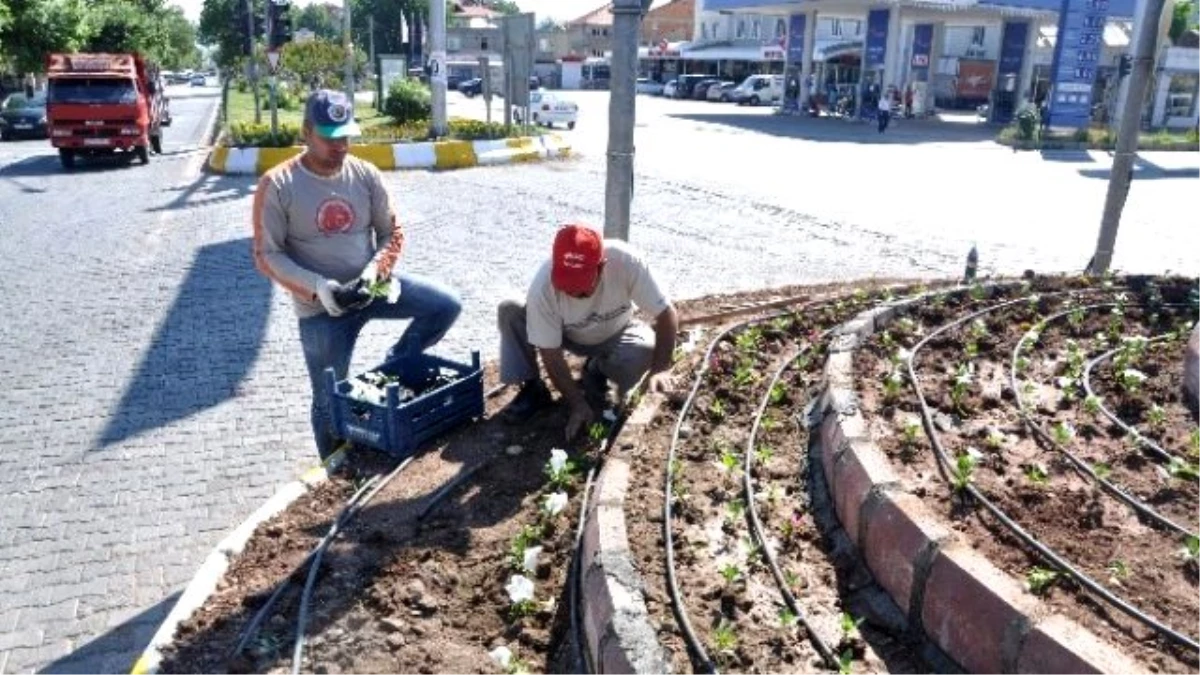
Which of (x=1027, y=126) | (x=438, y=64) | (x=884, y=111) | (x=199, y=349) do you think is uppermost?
(x=438, y=64)

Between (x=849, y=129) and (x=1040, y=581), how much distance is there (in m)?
31.7

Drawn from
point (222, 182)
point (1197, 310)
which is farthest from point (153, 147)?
point (1197, 310)

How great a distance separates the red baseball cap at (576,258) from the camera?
466 centimetres

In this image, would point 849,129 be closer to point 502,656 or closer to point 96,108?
point 96,108

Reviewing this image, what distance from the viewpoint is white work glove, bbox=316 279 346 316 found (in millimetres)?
4691

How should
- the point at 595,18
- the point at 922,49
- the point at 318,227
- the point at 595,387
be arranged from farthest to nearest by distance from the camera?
the point at 595,18 < the point at 922,49 < the point at 595,387 < the point at 318,227

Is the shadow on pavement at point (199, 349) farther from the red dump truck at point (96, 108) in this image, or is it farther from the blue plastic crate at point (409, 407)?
the red dump truck at point (96, 108)

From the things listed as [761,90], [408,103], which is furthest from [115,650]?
[761,90]

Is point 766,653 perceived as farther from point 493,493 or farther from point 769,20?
point 769,20

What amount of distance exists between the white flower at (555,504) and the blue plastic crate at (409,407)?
0.99 meters

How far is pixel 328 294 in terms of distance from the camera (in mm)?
4703

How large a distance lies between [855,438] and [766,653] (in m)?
1.32

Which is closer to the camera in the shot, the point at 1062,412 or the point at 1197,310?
the point at 1062,412

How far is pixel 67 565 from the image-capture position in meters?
4.54
